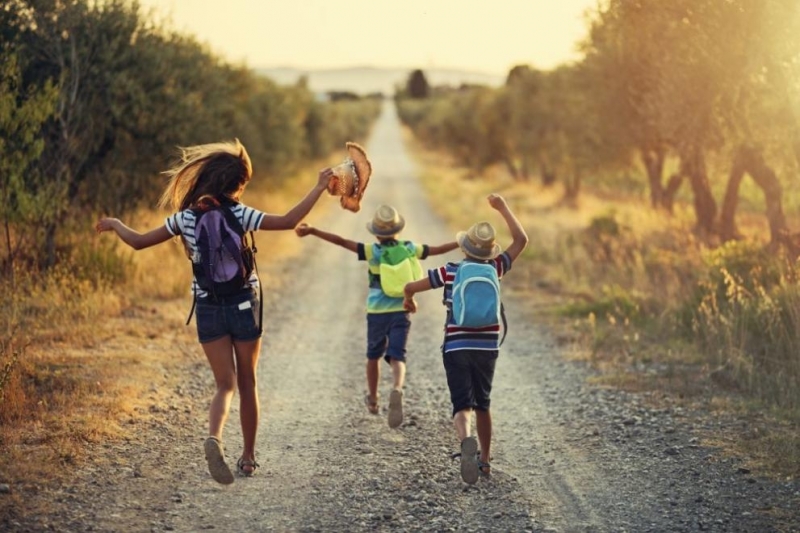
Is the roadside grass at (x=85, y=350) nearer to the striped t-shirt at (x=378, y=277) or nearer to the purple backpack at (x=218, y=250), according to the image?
the purple backpack at (x=218, y=250)

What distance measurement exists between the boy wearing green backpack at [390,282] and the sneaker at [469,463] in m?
1.35

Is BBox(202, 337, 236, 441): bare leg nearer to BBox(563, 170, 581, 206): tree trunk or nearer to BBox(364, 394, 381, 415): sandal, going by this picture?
BBox(364, 394, 381, 415): sandal

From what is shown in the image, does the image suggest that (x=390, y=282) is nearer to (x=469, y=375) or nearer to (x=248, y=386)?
(x=469, y=375)

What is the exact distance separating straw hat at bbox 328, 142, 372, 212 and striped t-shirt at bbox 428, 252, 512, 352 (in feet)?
2.43

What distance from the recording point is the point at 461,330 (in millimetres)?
5828

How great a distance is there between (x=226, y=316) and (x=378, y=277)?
6.21ft

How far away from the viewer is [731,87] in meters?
11.8

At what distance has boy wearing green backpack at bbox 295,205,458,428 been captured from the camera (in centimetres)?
695

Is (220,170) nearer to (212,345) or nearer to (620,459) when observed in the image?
(212,345)

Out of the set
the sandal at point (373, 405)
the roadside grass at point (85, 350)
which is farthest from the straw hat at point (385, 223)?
the roadside grass at point (85, 350)

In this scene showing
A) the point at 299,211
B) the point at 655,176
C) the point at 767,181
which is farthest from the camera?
the point at 655,176

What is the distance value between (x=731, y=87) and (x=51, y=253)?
30.3 feet

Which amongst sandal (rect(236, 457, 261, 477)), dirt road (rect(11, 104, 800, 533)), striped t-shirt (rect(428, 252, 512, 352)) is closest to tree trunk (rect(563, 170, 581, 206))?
dirt road (rect(11, 104, 800, 533))

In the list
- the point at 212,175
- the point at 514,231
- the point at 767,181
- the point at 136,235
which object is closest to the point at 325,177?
the point at 212,175
